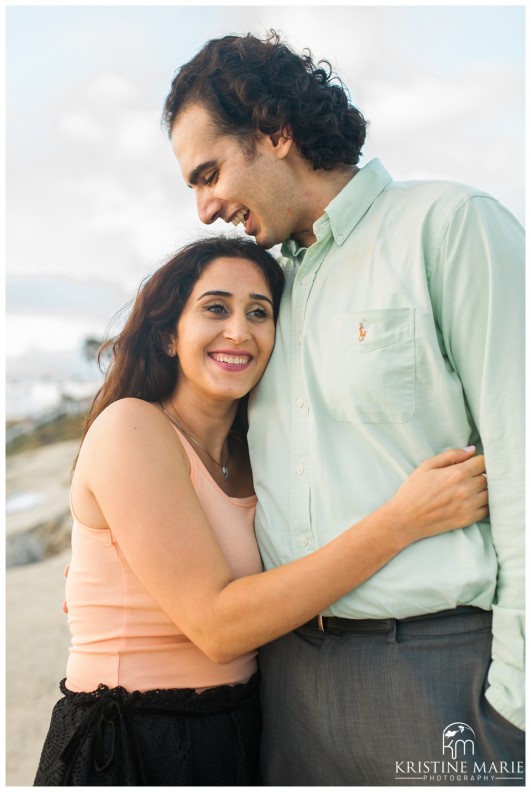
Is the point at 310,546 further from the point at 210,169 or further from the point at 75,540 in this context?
the point at 210,169

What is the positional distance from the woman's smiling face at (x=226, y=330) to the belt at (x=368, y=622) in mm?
714

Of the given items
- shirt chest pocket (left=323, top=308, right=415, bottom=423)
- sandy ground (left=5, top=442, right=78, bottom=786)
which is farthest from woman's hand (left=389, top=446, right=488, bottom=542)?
sandy ground (left=5, top=442, right=78, bottom=786)

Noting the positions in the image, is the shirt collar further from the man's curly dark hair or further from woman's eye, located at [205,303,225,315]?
woman's eye, located at [205,303,225,315]

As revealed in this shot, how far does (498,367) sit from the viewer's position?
184 cm

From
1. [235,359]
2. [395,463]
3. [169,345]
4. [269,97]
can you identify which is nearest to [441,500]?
[395,463]

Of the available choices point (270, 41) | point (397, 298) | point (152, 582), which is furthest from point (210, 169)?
point (152, 582)

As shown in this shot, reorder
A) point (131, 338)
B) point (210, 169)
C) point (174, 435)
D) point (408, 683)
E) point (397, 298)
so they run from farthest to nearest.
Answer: point (131, 338)
point (210, 169)
point (174, 435)
point (397, 298)
point (408, 683)

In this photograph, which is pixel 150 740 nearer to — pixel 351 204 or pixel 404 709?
pixel 404 709

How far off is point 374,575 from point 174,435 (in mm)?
705

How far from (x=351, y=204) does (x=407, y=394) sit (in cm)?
62

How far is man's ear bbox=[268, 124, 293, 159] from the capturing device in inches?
94.2

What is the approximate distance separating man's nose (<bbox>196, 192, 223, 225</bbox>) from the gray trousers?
131 centimetres

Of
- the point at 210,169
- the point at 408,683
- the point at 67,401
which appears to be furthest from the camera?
the point at 67,401

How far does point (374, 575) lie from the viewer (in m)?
1.91
